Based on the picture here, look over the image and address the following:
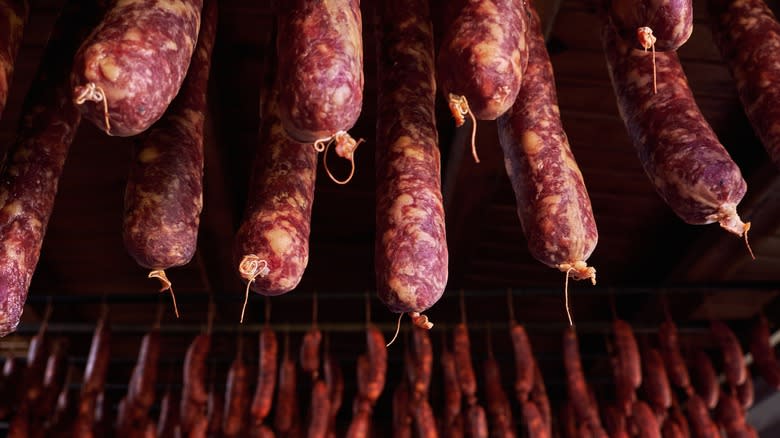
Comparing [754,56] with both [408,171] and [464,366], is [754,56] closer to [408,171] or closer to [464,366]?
[408,171]

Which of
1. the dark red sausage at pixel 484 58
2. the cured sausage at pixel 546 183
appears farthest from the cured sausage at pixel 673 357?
the dark red sausage at pixel 484 58

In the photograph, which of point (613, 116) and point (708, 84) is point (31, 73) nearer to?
point (613, 116)

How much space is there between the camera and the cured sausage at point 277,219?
1.63m

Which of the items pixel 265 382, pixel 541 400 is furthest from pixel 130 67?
pixel 541 400

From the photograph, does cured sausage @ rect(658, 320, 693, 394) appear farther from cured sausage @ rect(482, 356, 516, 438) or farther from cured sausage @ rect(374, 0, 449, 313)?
cured sausage @ rect(374, 0, 449, 313)

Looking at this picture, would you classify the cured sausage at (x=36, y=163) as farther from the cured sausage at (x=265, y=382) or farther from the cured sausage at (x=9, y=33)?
the cured sausage at (x=265, y=382)

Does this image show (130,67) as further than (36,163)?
No

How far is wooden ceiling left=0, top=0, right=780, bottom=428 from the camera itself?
3426 mm

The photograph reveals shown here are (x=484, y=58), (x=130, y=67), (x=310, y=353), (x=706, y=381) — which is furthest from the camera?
(x=706, y=381)

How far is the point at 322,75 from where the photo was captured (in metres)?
1.35

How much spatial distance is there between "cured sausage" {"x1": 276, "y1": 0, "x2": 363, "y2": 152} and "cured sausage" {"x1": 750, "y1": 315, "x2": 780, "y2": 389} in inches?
153

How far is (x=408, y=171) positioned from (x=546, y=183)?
31cm

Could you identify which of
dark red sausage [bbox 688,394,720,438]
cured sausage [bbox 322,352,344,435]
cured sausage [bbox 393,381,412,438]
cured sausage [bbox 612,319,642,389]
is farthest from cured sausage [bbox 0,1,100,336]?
dark red sausage [bbox 688,394,720,438]

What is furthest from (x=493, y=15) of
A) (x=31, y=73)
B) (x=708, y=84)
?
(x=31, y=73)
